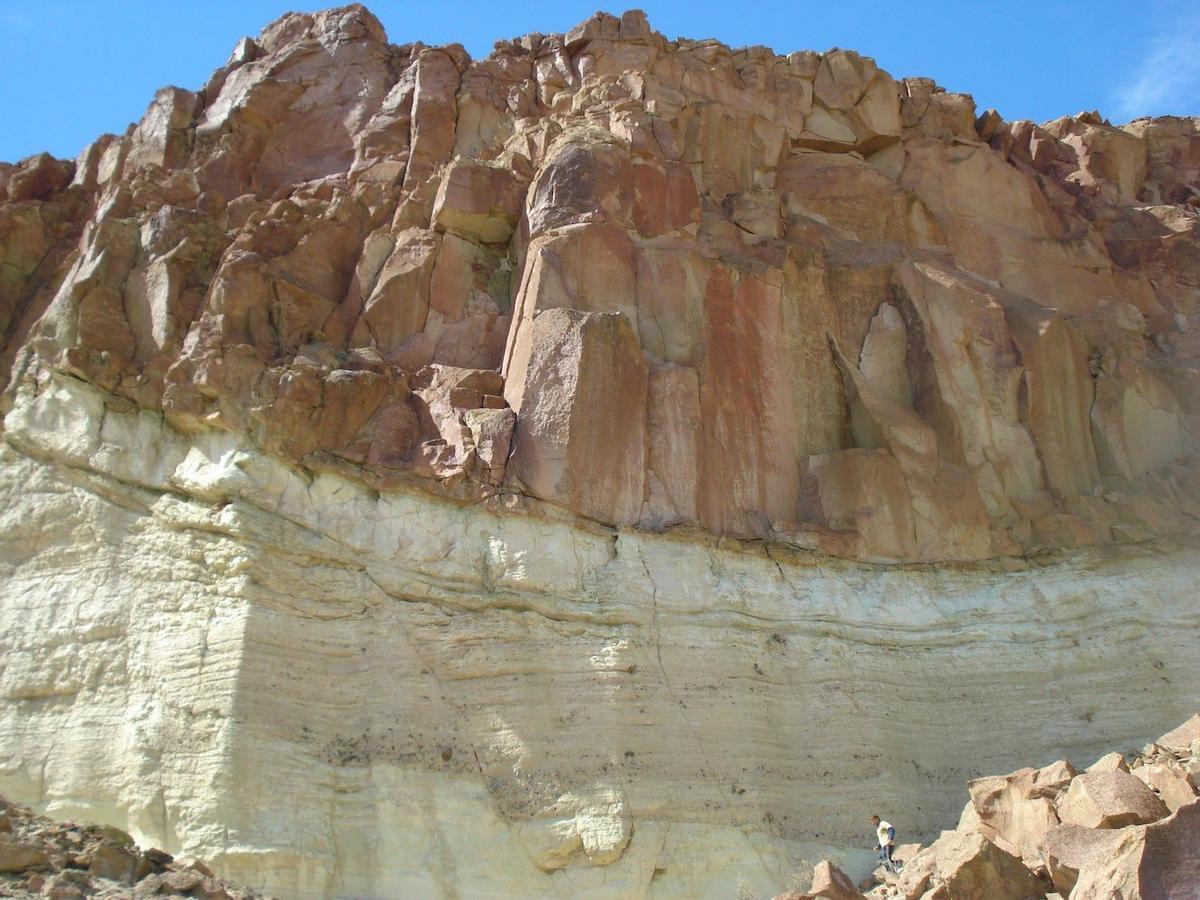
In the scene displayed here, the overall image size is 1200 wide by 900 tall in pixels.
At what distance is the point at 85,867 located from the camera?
1322 cm

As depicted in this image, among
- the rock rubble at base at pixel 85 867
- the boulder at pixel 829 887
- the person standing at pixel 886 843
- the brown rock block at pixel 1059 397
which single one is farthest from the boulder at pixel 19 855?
the brown rock block at pixel 1059 397

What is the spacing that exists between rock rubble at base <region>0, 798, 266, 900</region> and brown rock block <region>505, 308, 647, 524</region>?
7.04 m

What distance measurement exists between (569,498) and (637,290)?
442 cm

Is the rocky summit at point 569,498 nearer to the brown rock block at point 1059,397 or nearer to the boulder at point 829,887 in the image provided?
the brown rock block at point 1059,397

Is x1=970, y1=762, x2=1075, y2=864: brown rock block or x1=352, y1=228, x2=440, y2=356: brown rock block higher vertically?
x1=352, y1=228, x2=440, y2=356: brown rock block

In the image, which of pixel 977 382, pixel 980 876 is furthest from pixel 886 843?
pixel 977 382

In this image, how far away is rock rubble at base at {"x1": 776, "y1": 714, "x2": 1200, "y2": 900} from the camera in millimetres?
12562

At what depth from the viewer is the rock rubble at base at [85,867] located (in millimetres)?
12633

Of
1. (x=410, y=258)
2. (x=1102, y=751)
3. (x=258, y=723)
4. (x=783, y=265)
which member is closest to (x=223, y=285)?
(x=410, y=258)

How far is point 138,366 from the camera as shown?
63.8 ft

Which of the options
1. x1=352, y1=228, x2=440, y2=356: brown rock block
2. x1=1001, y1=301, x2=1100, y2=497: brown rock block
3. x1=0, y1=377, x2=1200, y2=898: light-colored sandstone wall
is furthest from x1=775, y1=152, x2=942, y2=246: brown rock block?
x1=0, y1=377, x2=1200, y2=898: light-colored sandstone wall

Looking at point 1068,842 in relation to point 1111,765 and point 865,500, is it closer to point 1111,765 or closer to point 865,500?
point 1111,765

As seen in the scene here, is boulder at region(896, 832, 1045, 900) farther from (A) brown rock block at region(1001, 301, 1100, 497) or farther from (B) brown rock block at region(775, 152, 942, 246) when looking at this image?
(B) brown rock block at region(775, 152, 942, 246)

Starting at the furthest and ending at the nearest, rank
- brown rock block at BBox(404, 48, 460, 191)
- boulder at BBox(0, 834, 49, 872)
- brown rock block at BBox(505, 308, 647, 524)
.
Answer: brown rock block at BBox(404, 48, 460, 191) → brown rock block at BBox(505, 308, 647, 524) → boulder at BBox(0, 834, 49, 872)
